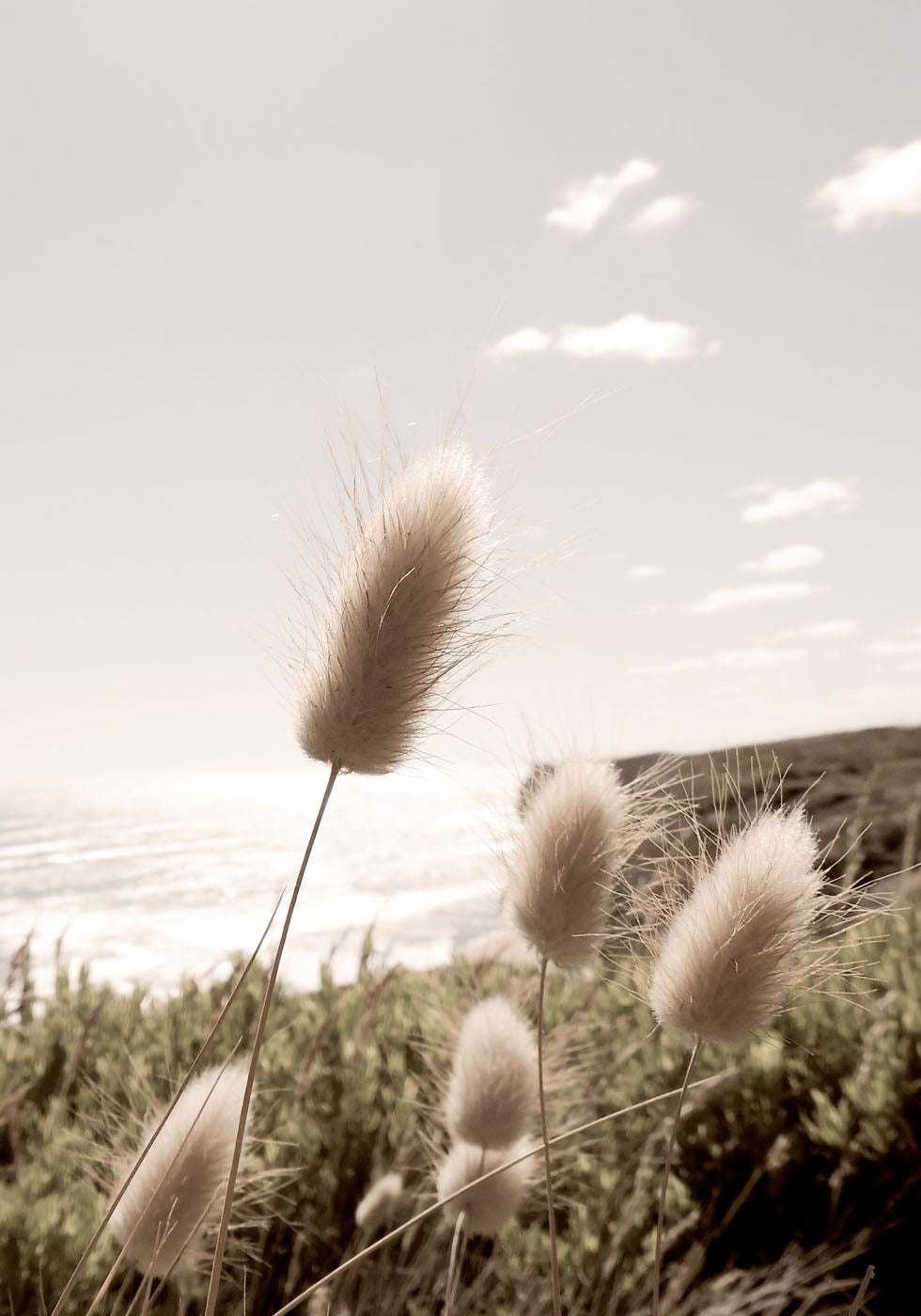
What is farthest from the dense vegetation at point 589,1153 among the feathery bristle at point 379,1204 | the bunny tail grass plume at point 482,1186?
the bunny tail grass plume at point 482,1186

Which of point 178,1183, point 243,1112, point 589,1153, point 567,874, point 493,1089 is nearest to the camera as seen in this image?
point 243,1112

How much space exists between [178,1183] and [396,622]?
0.76 meters

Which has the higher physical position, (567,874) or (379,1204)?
(567,874)

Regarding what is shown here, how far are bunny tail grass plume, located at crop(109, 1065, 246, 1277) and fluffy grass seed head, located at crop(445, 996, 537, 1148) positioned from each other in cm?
38

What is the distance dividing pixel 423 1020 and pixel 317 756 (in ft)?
7.50

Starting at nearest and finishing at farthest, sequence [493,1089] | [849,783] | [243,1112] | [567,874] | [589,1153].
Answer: [243,1112] < [567,874] < [493,1089] < [589,1153] < [849,783]

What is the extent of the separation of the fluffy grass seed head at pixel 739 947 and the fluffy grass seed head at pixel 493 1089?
38 centimetres

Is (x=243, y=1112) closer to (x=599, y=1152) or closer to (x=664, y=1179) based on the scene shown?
(x=664, y=1179)

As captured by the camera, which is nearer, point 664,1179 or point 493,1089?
point 664,1179

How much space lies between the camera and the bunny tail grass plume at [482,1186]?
1538 mm

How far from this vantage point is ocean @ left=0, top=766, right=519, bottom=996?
9.71 feet

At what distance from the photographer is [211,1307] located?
37.8 inches

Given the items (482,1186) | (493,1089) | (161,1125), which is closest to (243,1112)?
(161,1125)

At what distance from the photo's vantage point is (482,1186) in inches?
60.8
